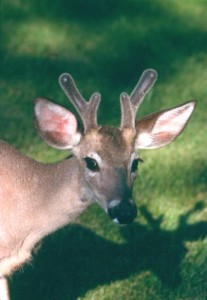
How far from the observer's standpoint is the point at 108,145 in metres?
5.29

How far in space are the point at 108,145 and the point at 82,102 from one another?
297 millimetres

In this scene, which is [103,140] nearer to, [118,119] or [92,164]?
[92,164]

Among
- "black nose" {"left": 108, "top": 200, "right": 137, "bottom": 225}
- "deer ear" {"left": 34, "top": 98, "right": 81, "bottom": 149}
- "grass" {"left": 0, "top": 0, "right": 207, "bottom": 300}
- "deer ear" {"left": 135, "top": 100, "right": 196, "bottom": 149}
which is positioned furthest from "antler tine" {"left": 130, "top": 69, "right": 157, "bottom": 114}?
"grass" {"left": 0, "top": 0, "right": 207, "bottom": 300}

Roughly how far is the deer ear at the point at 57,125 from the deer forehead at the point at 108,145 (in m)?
0.08

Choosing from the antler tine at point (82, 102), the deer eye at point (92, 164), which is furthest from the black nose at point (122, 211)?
the antler tine at point (82, 102)

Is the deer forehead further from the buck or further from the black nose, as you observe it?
the black nose

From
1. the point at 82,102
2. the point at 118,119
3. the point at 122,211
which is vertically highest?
the point at 82,102

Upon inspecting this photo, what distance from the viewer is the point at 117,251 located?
6836 mm

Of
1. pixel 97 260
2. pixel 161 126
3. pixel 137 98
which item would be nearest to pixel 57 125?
pixel 137 98

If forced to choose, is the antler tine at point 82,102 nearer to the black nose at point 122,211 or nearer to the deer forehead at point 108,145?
the deer forehead at point 108,145

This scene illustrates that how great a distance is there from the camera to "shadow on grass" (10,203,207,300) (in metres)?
6.33

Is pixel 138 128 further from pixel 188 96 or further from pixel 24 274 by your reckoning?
pixel 188 96

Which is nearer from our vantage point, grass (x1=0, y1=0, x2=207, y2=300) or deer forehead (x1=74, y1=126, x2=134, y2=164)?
deer forehead (x1=74, y1=126, x2=134, y2=164)

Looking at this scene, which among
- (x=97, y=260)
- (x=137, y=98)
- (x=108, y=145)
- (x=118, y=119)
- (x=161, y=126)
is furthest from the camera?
(x=118, y=119)
